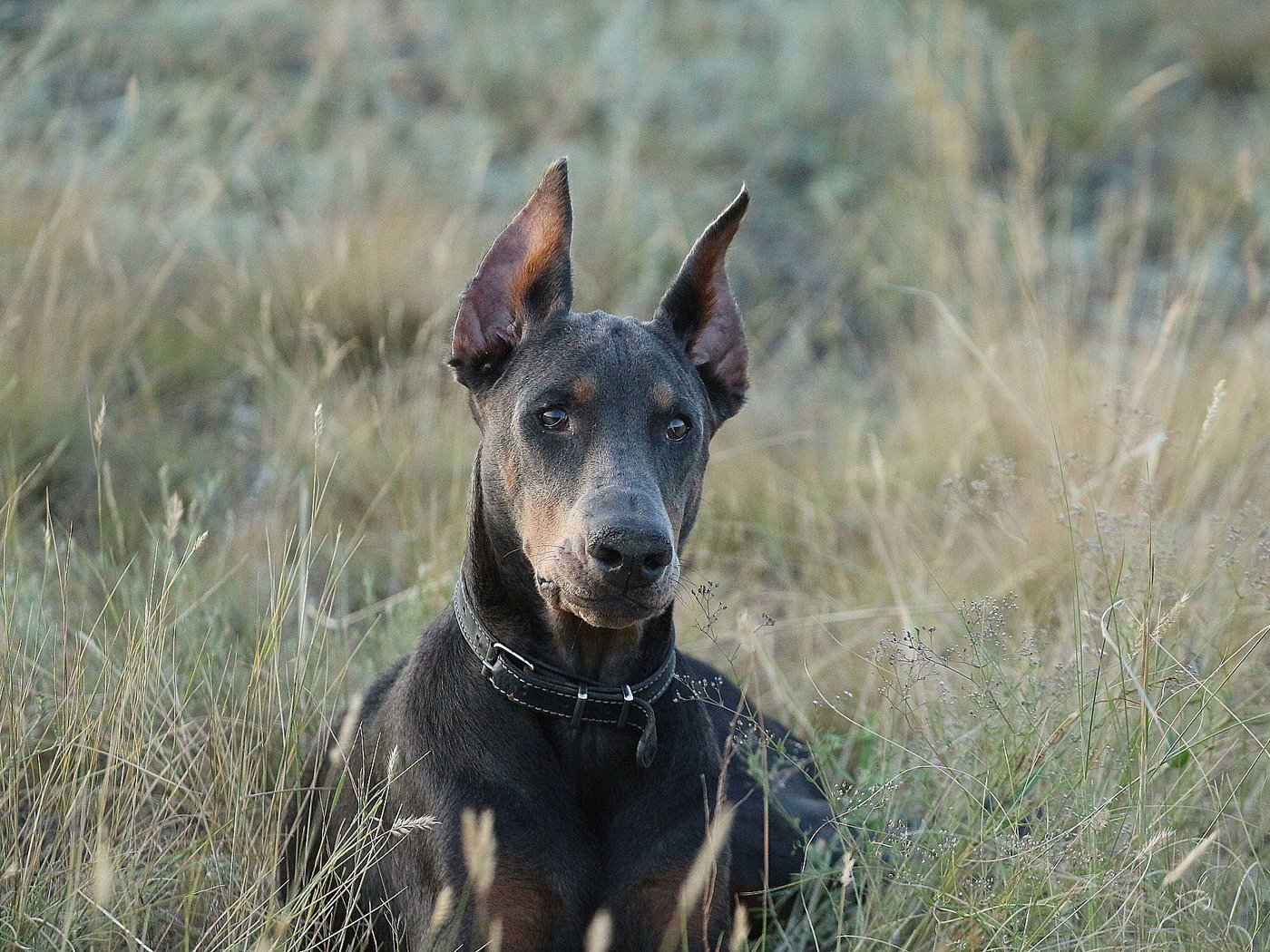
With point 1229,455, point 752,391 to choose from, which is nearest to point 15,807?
point 1229,455

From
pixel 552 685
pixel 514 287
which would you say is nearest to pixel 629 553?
pixel 552 685

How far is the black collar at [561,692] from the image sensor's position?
3131 mm

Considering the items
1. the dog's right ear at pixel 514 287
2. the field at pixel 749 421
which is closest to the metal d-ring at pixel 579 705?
the field at pixel 749 421

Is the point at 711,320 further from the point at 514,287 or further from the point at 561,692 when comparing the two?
the point at 561,692

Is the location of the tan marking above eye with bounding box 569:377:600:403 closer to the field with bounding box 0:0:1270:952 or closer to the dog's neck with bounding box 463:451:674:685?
the dog's neck with bounding box 463:451:674:685

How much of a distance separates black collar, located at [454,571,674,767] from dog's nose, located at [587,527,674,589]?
391mm

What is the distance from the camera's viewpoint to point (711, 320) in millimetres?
3695

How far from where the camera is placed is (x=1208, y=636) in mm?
3803

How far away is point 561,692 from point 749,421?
383cm

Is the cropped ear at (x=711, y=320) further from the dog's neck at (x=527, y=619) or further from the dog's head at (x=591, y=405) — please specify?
the dog's neck at (x=527, y=619)

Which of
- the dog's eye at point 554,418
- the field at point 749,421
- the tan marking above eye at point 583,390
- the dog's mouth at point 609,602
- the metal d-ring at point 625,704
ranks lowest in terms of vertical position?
the field at point 749,421

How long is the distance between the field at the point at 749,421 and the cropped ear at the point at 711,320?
0.63 meters

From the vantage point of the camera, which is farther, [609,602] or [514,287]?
[514,287]

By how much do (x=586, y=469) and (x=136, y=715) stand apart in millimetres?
1099
